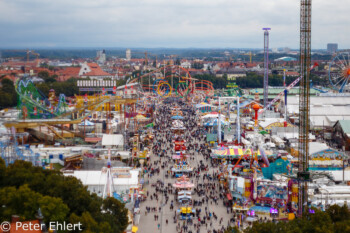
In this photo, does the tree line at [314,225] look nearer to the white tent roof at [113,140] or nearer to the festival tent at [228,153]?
the festival tent at [228,153]

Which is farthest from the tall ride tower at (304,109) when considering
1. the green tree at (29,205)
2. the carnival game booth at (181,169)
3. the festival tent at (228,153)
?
the festival tent at (228,153)

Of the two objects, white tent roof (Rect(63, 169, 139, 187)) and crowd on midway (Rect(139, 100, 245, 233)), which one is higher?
white tent roof (Rect(63, 169, 139, 187))

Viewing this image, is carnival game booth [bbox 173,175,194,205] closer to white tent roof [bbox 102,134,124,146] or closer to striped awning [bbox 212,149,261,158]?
striped awning [bbox 212,149,261,158]

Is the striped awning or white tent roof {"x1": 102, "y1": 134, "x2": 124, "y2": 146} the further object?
white tent roof {"x1": 102, "y1": 134, "x2": 124, "y2": 146}

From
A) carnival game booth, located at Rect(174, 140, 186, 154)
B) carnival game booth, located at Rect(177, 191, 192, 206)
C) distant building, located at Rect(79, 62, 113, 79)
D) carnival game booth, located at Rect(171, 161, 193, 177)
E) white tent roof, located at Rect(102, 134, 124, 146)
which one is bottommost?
carnival game booth, located at Rect(177, 191, 192, 206)

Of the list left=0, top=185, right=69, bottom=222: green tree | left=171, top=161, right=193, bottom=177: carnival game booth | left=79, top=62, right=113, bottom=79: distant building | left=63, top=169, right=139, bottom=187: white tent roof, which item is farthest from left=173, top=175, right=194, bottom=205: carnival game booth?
left=79, top=62, right=113, bottom=79: distant building

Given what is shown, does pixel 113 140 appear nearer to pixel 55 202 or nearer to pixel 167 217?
pixel 167 217

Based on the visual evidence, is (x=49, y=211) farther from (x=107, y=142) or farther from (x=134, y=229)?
(x=107, y=142)

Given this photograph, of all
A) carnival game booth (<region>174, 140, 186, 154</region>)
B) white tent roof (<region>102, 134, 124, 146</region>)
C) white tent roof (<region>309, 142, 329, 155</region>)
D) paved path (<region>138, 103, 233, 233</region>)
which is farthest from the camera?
carnival game booth (<region>174, 140, 186, 154</region>)
